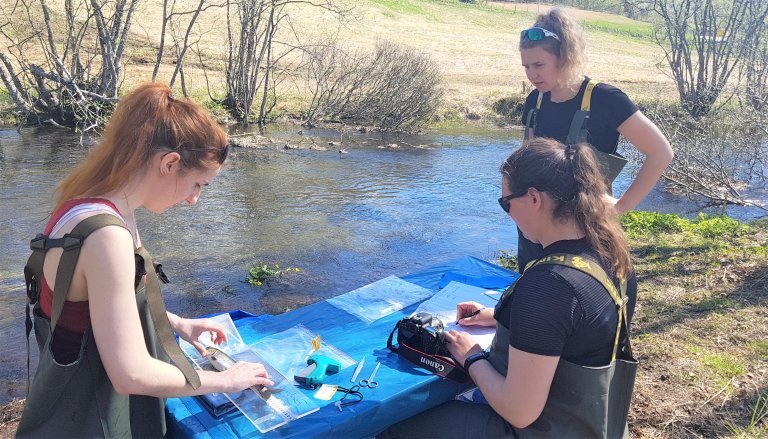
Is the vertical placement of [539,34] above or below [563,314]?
above

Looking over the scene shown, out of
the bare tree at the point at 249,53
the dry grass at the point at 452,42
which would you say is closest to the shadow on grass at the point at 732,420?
the dry grass at the point at 452,42

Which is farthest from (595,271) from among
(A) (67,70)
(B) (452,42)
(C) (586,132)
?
(B) (452,42)

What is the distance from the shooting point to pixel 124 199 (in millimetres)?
2008

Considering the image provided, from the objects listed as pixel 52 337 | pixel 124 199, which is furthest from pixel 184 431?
pixel 124 199

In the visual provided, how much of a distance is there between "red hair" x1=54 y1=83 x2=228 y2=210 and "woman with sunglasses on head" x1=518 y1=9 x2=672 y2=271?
5.98 ft

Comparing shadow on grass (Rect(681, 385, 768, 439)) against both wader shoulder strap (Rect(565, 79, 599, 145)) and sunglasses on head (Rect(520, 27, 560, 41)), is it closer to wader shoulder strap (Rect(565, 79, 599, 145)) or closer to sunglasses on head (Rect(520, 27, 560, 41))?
wader shoulder strap (Rect(565, 79, 599, 145))

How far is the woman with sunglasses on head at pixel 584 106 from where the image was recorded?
10.3ft

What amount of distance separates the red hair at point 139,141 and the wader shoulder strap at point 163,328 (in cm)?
26

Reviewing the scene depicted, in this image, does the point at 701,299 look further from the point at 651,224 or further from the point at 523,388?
the point at 523,388

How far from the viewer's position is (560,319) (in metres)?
1.91

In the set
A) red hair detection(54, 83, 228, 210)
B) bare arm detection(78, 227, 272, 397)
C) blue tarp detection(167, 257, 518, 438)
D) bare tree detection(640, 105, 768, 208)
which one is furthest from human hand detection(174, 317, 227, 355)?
bare tree detection(640, 105, 768, 208)

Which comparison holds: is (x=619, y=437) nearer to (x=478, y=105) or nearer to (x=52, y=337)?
(x=52, y=337)

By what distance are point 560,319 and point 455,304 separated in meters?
1.41

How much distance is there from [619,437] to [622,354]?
1.12ft
